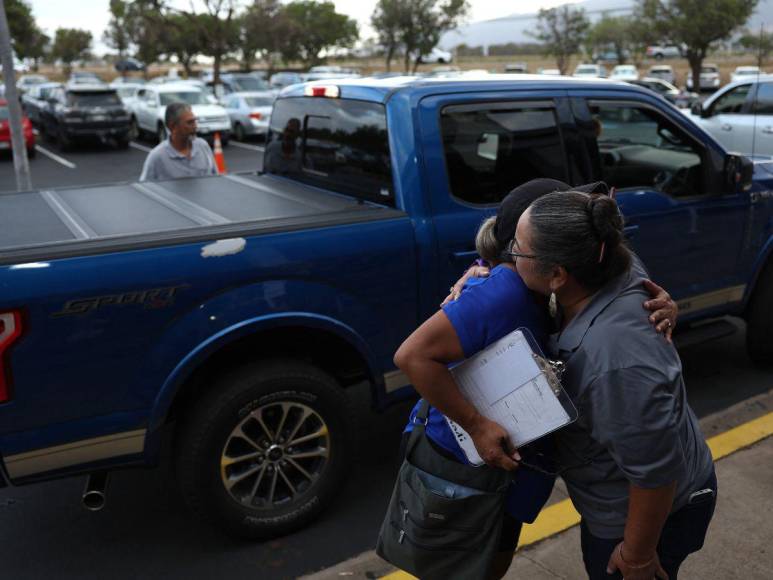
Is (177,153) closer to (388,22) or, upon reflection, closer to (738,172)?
(738,172)

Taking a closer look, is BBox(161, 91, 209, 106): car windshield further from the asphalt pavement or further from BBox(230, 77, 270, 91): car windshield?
the asphalt pavement

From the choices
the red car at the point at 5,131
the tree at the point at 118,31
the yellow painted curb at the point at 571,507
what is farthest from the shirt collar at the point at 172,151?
the tree at the point at 118,31

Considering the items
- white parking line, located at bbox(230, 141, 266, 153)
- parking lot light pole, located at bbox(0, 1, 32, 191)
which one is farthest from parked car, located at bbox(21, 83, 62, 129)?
parking lot light pole, located at bbox(0, 1, 32, 191)

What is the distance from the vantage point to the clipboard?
172cm

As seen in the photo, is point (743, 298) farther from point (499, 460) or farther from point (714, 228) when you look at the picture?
point (499, 460)

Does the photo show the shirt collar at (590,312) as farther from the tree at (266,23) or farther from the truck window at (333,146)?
the tree at (266,23)

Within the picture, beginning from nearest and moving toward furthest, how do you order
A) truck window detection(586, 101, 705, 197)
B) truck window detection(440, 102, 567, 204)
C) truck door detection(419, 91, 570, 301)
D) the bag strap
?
1. the bag strap
2. truck door detection(419, 91, 570, 301)
3. truck window detection(440, 102, 567, 204)
4. truck window detection(586, 101, 705, 197)

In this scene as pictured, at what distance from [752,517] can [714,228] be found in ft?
5.61

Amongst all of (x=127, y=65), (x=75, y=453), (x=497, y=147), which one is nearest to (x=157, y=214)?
(x=75, y=453)

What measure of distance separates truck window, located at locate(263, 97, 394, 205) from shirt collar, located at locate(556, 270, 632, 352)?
1866 mm

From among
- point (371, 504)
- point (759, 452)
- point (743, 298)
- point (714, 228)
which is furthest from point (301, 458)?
point (743, 298)

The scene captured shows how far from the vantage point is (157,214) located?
3.51m

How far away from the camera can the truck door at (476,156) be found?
348cm

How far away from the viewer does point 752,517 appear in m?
3.36
